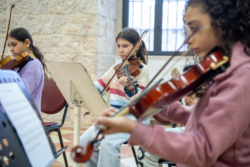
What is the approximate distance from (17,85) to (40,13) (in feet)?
9.52

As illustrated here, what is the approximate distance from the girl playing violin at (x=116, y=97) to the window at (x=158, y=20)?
1.92 meters

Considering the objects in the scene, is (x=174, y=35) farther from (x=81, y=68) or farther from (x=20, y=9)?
(x=81, y=68)

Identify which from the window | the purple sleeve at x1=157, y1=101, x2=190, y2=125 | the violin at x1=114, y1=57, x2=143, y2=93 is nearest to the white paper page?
the purple sleeve at x1=157, y1=101, x2=190, y2=125

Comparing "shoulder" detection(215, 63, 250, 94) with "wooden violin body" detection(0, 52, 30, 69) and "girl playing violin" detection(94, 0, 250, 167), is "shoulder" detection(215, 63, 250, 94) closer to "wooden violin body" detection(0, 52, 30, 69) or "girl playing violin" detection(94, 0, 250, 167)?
"girl playing violin" detection(94, 0, 250, 167)

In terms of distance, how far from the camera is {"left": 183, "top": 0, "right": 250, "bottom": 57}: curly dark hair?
2.67 ft

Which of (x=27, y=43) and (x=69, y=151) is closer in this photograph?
(x=27, y=43)

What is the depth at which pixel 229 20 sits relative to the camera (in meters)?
0.82

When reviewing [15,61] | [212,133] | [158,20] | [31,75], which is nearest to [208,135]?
[212,133]

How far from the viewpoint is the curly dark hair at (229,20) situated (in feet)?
2.67

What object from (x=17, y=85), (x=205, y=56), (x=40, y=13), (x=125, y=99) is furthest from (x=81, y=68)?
(x=40, y=13)

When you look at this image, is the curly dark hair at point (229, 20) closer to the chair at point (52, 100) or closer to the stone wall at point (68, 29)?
the chair at point (52, 100)

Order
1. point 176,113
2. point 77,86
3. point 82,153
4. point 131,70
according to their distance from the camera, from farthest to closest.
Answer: point 131,70
point 77,86
point 176,113
point 82,153

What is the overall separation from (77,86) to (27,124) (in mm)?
542

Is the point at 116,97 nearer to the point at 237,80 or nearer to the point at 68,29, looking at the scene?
the point at 237,80
